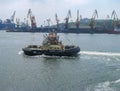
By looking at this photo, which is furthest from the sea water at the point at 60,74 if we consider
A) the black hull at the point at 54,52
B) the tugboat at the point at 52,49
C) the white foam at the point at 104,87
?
the tugboat at the point at 52,49

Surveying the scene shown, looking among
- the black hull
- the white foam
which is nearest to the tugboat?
the black hull

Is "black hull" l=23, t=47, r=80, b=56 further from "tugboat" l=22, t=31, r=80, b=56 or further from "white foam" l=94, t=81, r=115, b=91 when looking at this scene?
"white foam" l=94, t=81, r=115, b=91

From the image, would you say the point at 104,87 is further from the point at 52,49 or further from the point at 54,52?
the point at 52,49

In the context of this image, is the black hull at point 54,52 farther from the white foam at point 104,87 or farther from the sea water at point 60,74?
the white foam at point 104,87

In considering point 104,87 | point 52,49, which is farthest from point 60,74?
point 52,49

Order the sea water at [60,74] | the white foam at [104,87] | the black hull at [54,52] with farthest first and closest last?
the black hull at [54,52] < the sea water at [60,74] < the white foam at [104,87]

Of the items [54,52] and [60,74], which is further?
[54,52]

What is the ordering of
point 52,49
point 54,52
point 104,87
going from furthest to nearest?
point 52,49
point 54,52
point 104,87

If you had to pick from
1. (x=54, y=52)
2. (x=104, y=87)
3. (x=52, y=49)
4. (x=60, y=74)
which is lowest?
(x=60, y=74)

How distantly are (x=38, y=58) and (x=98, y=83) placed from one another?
81.4 ft

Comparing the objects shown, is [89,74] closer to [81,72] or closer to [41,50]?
[81,72]

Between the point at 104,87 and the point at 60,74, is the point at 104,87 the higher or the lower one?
the higher one

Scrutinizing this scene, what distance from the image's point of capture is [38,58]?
59.2 meters

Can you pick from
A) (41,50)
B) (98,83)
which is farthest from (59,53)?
(98,83)
